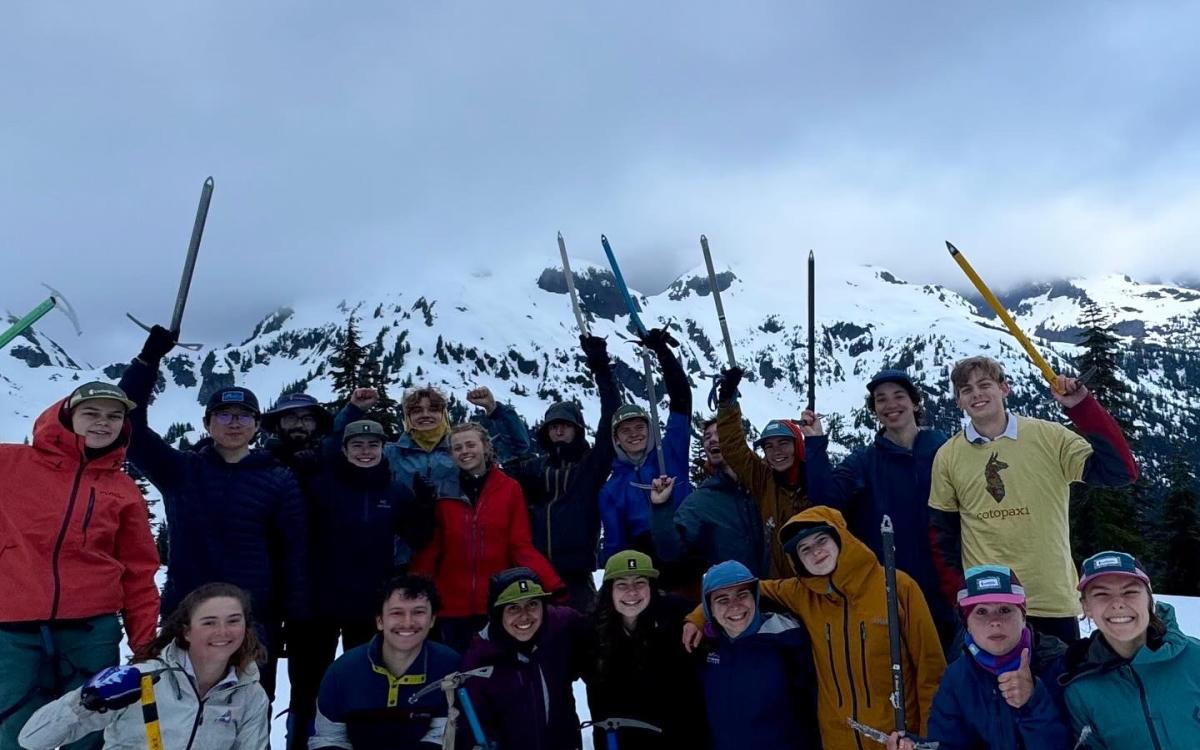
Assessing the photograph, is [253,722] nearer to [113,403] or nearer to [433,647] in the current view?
[433,647]

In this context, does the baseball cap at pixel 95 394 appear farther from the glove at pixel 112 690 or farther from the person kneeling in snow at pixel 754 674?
the person kneeling in snow at pixel 754 674

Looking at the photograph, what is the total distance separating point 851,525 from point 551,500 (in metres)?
2.50

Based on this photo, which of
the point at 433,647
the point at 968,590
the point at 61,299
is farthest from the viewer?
the point at 61,299

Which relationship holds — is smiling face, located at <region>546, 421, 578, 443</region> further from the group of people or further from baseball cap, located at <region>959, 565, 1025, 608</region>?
baseball cap, located at <region>959, 565, 1025, 608</region>

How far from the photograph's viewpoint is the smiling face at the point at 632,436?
6801mm

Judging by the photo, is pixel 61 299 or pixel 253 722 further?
pixel 61 299

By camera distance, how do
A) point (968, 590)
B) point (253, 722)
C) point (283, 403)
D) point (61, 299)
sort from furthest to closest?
point (283, 403) → point (61, 299) → point (253, 722) → point (968, 590)

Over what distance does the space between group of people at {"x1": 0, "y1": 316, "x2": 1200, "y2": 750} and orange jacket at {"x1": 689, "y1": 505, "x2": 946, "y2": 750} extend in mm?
16

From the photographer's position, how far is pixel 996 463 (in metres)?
5.01

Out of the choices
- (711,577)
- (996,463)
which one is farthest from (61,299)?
(996,463)

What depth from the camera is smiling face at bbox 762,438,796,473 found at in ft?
19.7

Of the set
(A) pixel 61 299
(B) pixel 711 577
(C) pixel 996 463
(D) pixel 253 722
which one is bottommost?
(D) pixel 253 722

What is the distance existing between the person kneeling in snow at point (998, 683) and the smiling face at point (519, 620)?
7.48ft

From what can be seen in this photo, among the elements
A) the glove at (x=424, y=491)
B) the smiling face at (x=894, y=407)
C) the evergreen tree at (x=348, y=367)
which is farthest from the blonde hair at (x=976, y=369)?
the evergreen tree at (x=348, y=367)
